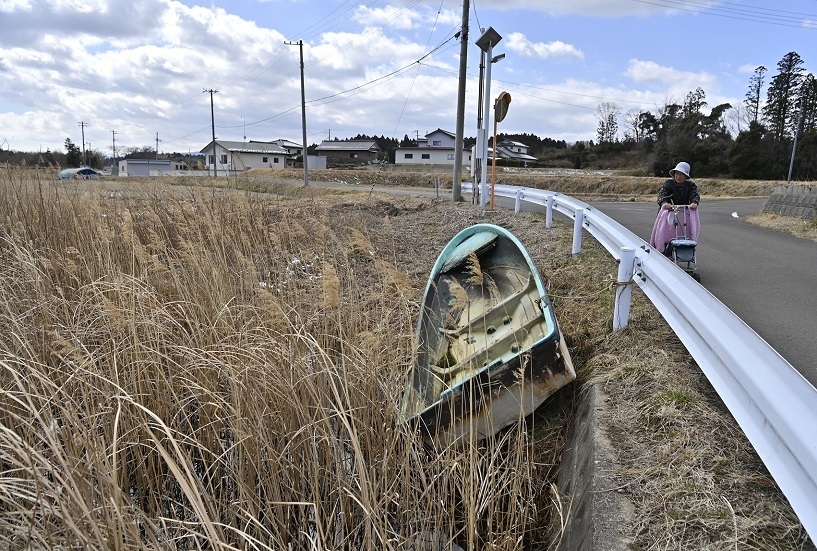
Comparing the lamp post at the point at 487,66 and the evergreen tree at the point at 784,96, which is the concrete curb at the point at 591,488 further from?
the evergreen tree at the point at 784,96

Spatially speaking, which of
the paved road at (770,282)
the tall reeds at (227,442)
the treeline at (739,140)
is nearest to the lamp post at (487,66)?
the paved road at (770,282)

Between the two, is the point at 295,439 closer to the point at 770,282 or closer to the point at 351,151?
the point at 770,282

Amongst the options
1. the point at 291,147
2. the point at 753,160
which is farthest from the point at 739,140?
the point at 291,147

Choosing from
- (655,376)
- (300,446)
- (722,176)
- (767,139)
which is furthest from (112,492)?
(767,139)

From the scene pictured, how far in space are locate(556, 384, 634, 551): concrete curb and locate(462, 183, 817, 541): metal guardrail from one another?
1.76ft

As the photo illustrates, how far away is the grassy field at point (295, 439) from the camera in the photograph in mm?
1853

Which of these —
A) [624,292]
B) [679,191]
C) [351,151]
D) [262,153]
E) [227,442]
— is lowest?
[227,442]

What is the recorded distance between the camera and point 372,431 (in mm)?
2779

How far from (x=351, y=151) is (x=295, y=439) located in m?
72.1

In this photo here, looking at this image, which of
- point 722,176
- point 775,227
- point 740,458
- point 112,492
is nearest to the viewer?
point 112,492

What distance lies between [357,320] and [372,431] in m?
1.08

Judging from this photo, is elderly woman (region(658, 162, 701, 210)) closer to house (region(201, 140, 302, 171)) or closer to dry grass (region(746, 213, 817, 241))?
dry grass (region(746, 213, 817, 241))

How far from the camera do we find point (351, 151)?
236 feet

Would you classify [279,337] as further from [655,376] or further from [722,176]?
[722,176]
